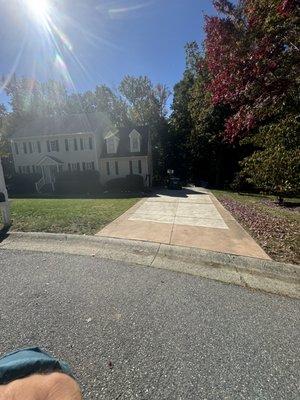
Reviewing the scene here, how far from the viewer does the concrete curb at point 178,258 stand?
14.7 feet

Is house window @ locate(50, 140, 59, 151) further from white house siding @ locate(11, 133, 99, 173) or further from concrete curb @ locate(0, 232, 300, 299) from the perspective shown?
concrete curb @ locate(0, 232, 300, 299)

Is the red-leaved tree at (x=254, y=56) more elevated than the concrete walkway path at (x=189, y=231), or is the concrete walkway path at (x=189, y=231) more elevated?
the red-leaved tree at (x=254, y=56)

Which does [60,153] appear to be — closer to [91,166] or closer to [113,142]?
[91,166]

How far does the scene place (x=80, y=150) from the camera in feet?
85.6

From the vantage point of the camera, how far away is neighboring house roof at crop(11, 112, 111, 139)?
26.2 meters

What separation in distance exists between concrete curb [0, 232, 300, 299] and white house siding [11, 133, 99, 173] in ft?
64.8

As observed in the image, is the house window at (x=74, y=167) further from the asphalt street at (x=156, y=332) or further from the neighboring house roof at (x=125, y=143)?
the asphalt street at (x=156, y=332)

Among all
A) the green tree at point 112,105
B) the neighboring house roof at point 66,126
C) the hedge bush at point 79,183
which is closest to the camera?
the hedge bush at point 79,183

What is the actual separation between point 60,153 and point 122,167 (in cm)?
660

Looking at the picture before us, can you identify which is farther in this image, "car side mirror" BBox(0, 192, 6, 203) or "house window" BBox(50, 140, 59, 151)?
"house window" BBox(50, 140, 59, 151)

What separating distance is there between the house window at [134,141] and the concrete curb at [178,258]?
66.3 feet

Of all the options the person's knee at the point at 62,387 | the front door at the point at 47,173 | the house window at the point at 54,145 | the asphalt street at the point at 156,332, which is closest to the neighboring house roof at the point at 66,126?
the house window at the point at 54,145

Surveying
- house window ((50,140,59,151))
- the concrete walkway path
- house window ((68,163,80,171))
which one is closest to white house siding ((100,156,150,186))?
house window ((68,163,80,171))

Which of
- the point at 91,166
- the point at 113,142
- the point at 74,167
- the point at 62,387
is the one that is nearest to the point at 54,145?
the point at 74,167
